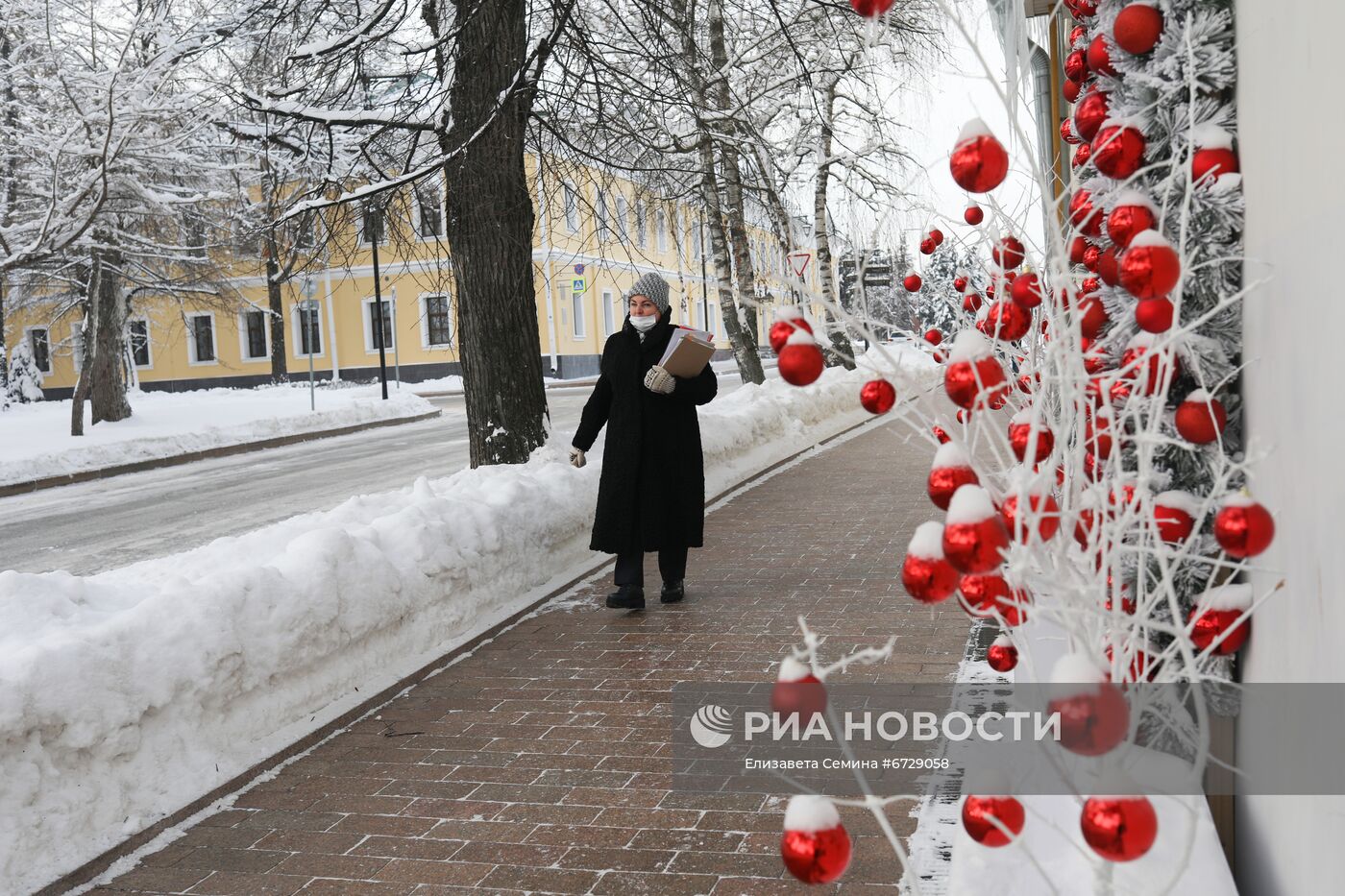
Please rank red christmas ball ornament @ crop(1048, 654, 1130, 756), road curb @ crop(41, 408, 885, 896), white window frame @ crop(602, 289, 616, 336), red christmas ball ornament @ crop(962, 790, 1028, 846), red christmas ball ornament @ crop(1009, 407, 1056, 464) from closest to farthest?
red christmas ball ornament @ crop(1048, 654, 1130, 756), red christmas ball ornament @ crop(962, 790, 1028, 846), red christmas ball ornament @ crop(1009, 407, 1056, 464), road curb @ crop(41, 408, 885, 896), white window frame @ crop(602, 289, 616, 336)

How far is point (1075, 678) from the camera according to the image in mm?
1387

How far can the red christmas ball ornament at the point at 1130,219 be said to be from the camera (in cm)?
212

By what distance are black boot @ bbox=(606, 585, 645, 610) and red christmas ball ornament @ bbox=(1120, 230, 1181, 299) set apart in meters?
5.58

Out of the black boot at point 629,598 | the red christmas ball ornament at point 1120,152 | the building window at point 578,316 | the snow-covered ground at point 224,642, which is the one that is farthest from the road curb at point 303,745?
the building window at point 578,316

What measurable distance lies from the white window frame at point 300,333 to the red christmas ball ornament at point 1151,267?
161 ft

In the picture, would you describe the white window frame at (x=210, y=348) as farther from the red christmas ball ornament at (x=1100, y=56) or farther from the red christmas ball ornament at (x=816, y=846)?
the red christmas ball ornament at (x=816, y=846)

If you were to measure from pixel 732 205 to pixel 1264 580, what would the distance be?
61.1ft

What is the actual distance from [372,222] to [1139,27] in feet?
29.0

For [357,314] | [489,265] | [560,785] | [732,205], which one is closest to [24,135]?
[732,205]

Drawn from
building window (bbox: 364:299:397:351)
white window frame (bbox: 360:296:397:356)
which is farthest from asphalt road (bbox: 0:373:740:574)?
white window frame (bbox: 360:296:397:356)

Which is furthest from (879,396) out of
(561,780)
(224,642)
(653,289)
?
(653,289)

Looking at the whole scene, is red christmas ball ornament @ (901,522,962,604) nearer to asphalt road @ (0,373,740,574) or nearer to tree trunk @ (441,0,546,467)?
tree trunk @ (441,0,546,467)

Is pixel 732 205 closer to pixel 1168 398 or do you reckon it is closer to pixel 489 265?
pixel 489 265

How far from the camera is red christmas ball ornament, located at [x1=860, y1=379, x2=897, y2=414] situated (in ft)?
6.45
